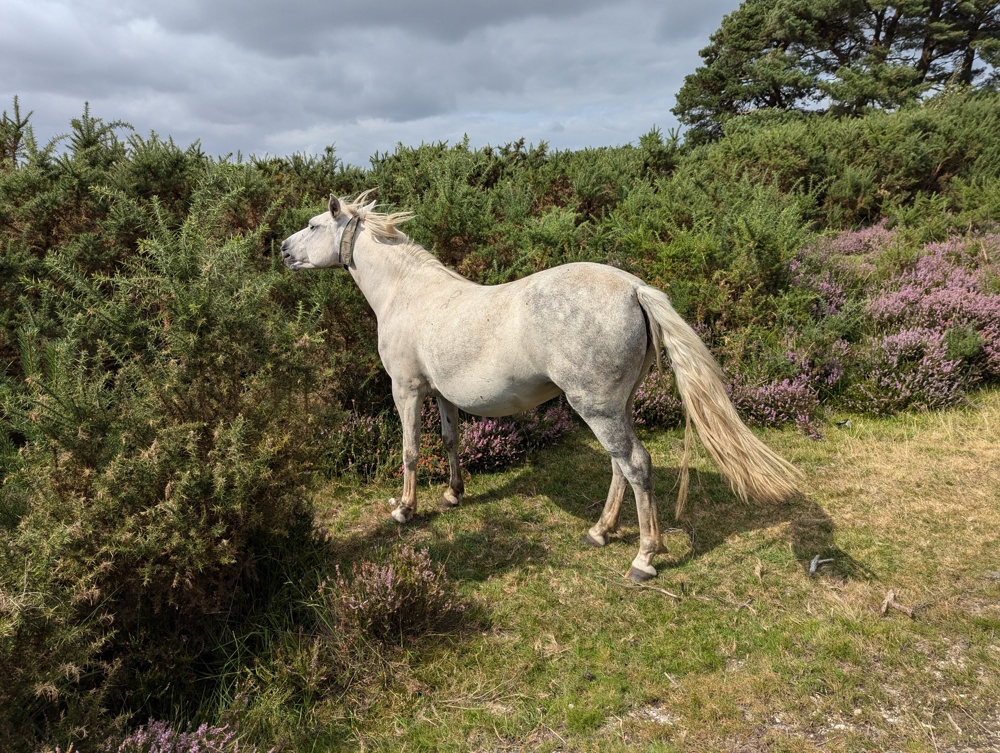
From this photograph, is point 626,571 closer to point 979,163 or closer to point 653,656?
point 653,656

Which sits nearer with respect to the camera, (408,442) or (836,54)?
(408,442)

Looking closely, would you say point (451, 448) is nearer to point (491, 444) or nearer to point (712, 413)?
point (491, 444)

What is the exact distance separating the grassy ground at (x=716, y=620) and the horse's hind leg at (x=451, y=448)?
15 cm

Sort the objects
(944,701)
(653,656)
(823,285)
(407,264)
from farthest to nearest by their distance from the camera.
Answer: (823,285) < (407,264) < (653,656) < (944,701)

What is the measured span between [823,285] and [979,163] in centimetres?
689

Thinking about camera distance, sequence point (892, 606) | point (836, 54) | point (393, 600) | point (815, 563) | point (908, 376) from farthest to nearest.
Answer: point (836, 54) → point (908, 376) → point (815, 563) → point (892, 606) → point (393, 600)

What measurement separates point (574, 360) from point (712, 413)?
0.93 m

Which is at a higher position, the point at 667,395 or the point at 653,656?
the point at 667,395

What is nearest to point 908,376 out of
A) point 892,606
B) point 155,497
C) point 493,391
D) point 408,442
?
point 892,606

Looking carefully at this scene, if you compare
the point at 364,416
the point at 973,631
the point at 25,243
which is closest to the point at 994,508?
the point at 973,631

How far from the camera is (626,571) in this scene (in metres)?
3.77

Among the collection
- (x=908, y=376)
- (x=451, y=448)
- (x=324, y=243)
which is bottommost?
(x=451, y=448)

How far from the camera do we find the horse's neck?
430 centimetres

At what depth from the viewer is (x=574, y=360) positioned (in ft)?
11.1
